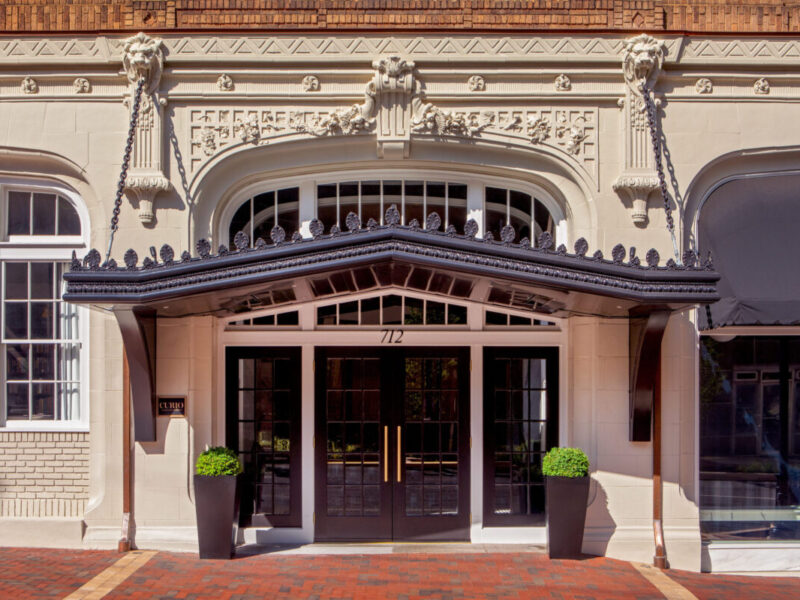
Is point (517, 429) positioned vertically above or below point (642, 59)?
below

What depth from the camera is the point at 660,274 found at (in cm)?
723

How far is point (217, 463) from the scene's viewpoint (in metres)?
8.18

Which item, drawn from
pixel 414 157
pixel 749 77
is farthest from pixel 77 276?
pixel 749 77

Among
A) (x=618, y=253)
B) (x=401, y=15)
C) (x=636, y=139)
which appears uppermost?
(x=401, y=15)

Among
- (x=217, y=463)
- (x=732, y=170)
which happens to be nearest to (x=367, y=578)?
(x=217, y=463)

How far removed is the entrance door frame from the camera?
905cm

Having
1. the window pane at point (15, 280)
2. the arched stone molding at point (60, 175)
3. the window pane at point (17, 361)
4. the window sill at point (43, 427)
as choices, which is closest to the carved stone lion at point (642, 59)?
the arched stone molding at point (60, 175)

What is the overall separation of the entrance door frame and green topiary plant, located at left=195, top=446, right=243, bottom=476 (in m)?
0.76

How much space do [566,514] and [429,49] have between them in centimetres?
566

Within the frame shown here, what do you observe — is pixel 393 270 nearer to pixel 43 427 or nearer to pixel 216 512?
pixel 216 512

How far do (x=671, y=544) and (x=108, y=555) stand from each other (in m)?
6.56

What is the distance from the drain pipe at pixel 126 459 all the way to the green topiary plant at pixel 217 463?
97 centimetres

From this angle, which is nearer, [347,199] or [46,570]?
[46,570]

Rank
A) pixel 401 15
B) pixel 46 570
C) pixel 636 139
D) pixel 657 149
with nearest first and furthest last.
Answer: pixel 46 570, pixel 657 149, pixel 636 139, pixel 401 15
